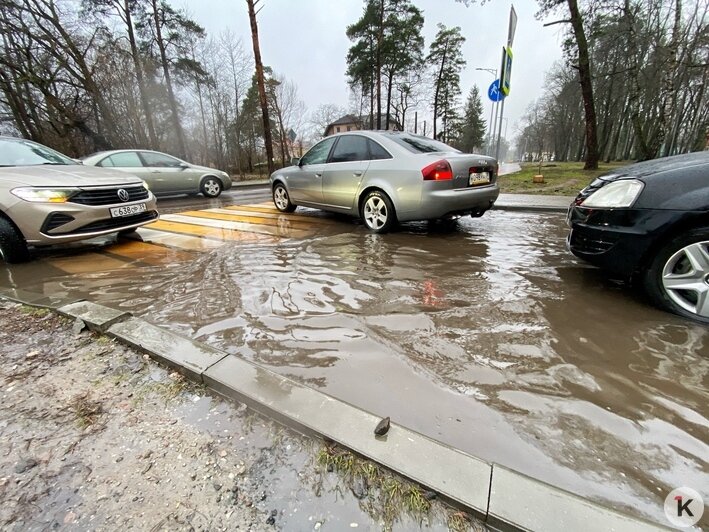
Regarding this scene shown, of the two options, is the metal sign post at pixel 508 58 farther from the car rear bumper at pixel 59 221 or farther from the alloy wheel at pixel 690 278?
the car rear bumper at pixel 59 221

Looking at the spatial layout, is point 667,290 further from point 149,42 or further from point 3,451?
point 149,42

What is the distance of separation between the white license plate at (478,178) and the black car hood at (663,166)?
5.54 feet

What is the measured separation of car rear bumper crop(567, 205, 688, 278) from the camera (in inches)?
91.1

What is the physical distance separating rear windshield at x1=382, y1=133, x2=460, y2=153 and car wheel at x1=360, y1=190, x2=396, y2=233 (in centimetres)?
75

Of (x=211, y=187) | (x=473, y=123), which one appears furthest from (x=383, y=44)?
(x=473, y=123)

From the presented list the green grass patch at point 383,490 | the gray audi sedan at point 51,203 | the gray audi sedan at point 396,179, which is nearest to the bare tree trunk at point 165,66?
the gray audi sedan at point 51,203

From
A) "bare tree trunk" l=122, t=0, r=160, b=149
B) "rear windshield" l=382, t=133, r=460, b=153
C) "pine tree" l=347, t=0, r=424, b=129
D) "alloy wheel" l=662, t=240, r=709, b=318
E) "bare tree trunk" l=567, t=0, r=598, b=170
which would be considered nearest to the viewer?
"alloy wheel" l=662, t=240, r=709, b=318

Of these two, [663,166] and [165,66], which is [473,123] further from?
[663,166]

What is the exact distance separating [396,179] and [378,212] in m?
0.60

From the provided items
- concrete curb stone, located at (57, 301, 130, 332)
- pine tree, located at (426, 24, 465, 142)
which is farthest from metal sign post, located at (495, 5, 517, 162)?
pine tree, located at (426, 24, 465, 142)

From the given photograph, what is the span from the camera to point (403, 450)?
1.28 metres
